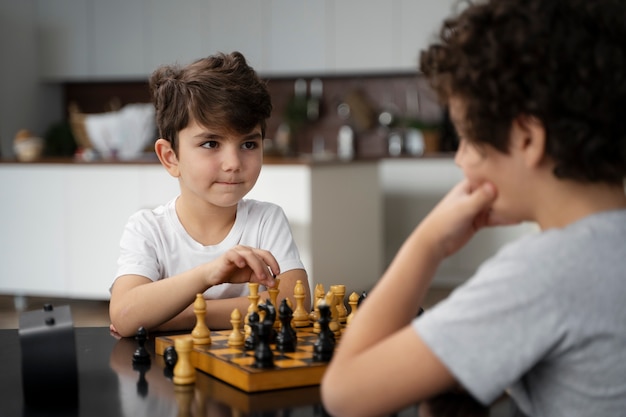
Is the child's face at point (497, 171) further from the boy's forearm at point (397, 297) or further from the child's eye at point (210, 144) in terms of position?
the child's eye at point (210, 144)

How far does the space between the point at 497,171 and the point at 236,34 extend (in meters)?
6.50

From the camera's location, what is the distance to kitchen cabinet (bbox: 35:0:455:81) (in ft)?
23.0

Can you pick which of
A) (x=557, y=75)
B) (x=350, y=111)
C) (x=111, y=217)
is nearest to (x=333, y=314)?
(x=557, y=75)

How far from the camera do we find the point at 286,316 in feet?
4.70

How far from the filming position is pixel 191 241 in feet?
6.84

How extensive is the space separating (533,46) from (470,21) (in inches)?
3.8

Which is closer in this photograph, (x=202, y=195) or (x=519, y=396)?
(x=519, y=396)

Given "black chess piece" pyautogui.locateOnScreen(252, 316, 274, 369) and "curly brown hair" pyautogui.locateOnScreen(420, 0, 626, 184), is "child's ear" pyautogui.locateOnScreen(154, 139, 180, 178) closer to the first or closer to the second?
"black chess piece" pyautogui.locateOnScreen(252, 316, 274, 369)

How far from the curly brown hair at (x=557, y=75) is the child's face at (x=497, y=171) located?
0.06ft

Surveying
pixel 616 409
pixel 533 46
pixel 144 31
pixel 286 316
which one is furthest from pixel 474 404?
pixel 144 31

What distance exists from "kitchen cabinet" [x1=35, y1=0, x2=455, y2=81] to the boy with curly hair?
221 inches

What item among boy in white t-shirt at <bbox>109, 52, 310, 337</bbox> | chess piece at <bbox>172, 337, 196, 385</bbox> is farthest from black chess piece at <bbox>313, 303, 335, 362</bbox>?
boy in white t-shirt at <bbox>109, 52, 310, 337</bbox>

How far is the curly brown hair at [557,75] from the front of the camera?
39.9 inches

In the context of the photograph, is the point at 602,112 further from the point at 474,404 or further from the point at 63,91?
the point at 63,91
